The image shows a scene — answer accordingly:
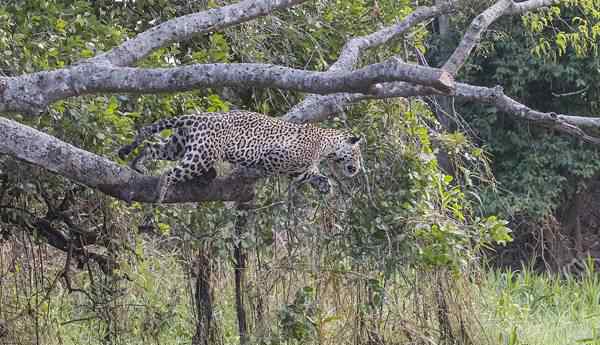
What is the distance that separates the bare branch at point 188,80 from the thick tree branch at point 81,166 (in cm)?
10

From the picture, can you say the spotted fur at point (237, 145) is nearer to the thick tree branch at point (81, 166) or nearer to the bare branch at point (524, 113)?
the thick tree branch at point (81, 166)

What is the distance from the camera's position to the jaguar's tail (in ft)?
15.8

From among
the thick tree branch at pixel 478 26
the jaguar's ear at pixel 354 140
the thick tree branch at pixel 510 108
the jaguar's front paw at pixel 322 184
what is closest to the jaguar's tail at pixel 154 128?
the thick tree branch at pixel 510 108

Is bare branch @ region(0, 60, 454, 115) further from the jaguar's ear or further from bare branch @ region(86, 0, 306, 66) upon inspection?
the jaguar's ear

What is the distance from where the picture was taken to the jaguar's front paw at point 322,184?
521 centimetres

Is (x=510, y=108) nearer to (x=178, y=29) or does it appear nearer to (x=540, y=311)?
(x=178, y=29)

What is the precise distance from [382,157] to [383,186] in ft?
0.63

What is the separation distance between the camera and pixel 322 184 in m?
5.22

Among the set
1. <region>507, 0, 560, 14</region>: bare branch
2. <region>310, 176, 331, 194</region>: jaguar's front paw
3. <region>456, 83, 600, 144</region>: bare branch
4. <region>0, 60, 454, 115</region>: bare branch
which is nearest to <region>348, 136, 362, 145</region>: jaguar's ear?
<region>310, 176, 331, 194</region>: jaguar's front paw

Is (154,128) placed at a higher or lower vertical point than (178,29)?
lower

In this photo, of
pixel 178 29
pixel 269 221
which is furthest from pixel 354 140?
pixel 178 29

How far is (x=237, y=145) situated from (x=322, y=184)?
0.55m

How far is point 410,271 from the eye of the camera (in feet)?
18.8

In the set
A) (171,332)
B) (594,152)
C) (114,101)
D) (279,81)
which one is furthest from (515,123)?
(279,81)
